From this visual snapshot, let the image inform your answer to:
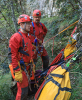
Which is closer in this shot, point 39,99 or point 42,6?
point 39,99

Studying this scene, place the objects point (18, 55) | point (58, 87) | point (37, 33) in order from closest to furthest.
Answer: point (58, 87), point (18, 55), point (37, 33)

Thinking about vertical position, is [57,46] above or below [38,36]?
below

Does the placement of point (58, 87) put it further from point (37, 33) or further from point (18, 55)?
point (37, 33)

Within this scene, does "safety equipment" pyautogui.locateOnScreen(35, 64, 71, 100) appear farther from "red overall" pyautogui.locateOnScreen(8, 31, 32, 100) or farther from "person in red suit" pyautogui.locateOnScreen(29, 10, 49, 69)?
"person in red suit" pyautogui.locateOnScreen(29, 10, 49, 69)

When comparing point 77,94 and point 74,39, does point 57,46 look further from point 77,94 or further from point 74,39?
point 77,94

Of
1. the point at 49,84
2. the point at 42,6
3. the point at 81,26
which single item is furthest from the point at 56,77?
the point at 42,6

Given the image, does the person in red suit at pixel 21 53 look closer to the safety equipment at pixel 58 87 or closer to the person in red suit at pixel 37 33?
the safety equipment at pixel 58 87

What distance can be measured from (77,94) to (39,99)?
83 centimetres

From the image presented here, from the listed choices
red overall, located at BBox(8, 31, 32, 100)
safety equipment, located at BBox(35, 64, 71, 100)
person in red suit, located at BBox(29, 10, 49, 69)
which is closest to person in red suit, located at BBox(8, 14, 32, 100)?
red overall, located at BBox(8, 31, 32, 100)

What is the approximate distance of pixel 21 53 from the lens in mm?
2180

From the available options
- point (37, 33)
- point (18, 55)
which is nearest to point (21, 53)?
point (18, 55)

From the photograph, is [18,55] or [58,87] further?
[18,55]

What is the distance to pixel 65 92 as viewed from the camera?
5.80 feet

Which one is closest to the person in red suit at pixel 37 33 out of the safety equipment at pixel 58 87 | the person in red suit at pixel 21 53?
the person in red suit at pixel 21 53
